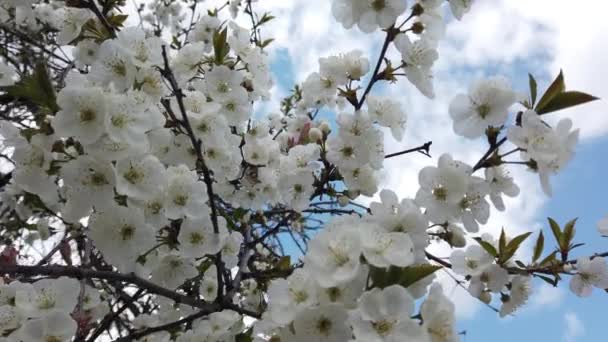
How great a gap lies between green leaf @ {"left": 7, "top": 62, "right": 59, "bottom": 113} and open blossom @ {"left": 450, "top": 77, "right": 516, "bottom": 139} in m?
1.09

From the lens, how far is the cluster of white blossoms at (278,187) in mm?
1116

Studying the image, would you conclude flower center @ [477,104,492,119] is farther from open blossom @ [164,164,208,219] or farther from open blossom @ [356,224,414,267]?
open blossom @ [164,164,208,219]

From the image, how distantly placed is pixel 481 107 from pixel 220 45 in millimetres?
934

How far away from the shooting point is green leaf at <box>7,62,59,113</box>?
135 centimetres

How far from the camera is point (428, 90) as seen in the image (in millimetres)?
1823

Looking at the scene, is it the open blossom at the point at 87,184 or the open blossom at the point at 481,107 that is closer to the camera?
the open blossom at the point at 87,184

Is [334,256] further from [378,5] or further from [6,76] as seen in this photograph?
[6,76]

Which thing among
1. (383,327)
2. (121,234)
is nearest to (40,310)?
(121,234)

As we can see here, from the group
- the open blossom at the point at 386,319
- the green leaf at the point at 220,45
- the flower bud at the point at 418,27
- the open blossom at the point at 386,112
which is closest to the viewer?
the open blossom at the point at 386,319

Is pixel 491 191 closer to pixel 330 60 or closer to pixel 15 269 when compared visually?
pixel 330 60

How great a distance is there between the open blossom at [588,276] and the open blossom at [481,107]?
0.58 m

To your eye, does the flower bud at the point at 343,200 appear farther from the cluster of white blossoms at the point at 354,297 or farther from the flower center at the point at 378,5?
the cluster of white blossoms at the point at 354,297

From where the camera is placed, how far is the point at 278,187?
2.18 meters

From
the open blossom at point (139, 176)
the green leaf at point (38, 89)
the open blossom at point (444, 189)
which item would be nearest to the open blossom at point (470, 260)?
the open blossom at point (444, 189)
